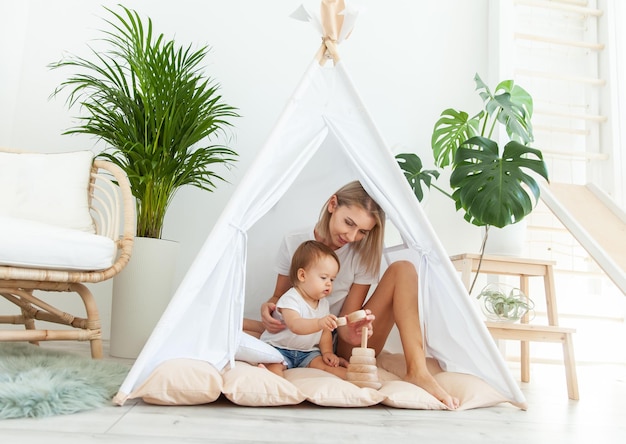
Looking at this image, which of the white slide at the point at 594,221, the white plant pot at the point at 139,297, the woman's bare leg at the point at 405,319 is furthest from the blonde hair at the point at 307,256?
the white slide at the point at 594,221

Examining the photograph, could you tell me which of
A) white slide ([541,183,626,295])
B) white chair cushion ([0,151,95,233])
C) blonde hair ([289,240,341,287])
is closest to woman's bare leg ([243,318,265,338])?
blonde hair ([289,240,341,287])

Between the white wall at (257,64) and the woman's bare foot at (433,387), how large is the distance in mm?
1493

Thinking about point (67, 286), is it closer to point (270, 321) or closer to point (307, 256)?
point (270, 321)

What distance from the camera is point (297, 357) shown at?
6.00 ft

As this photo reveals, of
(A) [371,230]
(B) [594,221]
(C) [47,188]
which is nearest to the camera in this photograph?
(A) [371,230]

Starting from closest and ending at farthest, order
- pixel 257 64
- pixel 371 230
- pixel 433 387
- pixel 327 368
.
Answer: pixel 433 387 → pixel 327 368 → pixel 371 230 → pixel 257 64

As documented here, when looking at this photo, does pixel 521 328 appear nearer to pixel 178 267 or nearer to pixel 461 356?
pixel 461 356

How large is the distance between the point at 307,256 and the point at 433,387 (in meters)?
0.58

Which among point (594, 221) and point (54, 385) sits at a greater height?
point (594, 221)

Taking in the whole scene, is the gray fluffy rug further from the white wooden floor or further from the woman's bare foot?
the woman's bare foot

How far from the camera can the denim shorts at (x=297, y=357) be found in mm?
1820

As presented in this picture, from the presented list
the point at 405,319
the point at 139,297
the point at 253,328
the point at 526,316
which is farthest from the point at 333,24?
the point at 526,316

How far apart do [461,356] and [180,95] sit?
1600mm

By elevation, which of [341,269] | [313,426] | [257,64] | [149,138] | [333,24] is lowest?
[313,426]
